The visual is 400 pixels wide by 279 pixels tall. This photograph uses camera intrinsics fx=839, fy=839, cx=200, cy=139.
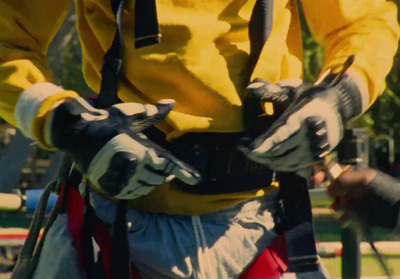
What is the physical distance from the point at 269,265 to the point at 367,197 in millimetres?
270

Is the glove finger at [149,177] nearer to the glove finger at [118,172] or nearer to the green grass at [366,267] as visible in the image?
the glove finger at [118,172]

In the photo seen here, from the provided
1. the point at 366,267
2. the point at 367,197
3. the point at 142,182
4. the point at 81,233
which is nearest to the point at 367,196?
the point at 367,197

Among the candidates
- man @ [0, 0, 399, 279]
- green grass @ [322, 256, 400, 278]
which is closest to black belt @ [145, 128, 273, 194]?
man @ [0, 0, 399, 279]

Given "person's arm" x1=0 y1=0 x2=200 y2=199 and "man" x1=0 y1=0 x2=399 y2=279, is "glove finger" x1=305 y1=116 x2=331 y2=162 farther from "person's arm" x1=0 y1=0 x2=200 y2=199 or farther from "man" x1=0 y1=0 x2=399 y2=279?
"person's arm" x1=0 y1=0 x2=200 y2=199

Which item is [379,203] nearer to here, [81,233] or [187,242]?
[187,242]

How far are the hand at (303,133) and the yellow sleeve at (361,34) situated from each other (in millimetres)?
164

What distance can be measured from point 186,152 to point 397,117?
46.0 feet

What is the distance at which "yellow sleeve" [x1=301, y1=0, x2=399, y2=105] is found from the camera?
188 cm

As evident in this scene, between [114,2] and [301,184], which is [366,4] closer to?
[301,184]

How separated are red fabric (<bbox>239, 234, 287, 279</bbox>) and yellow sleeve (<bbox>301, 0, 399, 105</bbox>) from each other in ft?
1.32

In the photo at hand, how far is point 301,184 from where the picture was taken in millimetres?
1952

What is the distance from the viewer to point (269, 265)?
1905 mm

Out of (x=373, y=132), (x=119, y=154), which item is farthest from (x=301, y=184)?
(x=373, y=132)

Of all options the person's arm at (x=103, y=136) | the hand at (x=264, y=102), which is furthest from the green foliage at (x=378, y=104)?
the person's arm at (x=103, y=136)
